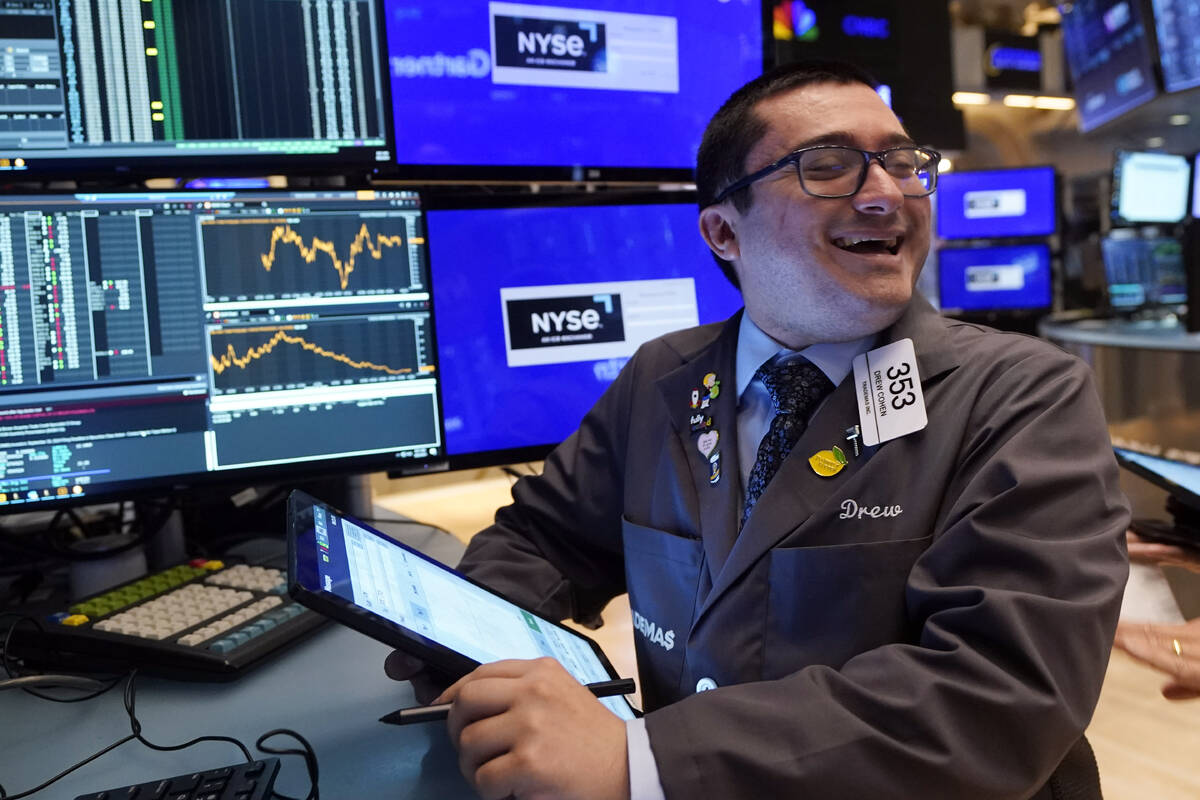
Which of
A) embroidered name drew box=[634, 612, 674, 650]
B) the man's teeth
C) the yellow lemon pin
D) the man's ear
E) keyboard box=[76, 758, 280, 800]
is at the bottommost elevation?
embroidered name drew box=[634, 612, 674, 650]

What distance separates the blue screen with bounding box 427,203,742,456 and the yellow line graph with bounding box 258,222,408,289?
9 centimetres

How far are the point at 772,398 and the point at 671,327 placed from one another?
453mm

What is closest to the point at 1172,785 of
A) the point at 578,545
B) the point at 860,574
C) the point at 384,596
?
the point at 860,574

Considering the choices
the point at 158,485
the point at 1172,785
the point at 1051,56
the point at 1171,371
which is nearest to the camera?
the point at 158,485

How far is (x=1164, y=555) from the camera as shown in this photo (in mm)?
1114

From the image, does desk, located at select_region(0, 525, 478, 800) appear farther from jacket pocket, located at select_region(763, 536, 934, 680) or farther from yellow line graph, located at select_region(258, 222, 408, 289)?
yellow line graph, located at select_region(258, 222, 408, 289)

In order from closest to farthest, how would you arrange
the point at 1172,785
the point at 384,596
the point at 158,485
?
1. the point at 384,596
2. the point at 158,485
3. the point at 1172,785

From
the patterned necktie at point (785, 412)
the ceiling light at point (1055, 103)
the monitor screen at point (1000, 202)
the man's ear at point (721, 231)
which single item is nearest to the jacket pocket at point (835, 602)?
the patterned necktie at point (785, 412)

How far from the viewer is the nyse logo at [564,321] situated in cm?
135

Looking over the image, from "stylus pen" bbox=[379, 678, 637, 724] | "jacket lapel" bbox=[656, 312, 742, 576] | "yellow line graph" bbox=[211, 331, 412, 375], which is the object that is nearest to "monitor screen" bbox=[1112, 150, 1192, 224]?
"jacket lapel" bbox=[656, 312, 742, 576]

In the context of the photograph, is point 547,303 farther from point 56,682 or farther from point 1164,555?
point 1164,555

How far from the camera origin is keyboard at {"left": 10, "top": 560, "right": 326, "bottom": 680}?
3.01 ft

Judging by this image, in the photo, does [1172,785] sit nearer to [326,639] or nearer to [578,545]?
[578,545]

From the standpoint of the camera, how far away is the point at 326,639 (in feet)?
3.38
